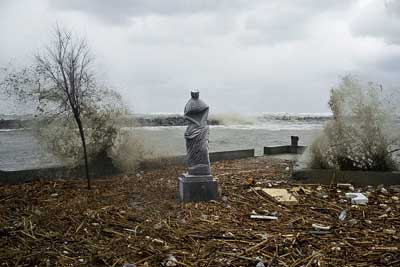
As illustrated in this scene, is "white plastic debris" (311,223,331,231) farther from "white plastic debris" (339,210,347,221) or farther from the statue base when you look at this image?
the statue base

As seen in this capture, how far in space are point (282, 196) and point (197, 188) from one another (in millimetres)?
1532

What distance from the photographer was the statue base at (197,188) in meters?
7.32

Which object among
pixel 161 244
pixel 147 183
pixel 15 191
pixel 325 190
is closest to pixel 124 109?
pixel 147 183

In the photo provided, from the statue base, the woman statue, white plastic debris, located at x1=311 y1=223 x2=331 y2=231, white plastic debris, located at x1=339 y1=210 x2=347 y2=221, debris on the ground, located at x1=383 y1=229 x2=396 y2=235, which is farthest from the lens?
the woman statue

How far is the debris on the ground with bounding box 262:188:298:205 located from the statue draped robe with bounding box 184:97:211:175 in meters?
1.21

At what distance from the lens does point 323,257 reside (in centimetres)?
454

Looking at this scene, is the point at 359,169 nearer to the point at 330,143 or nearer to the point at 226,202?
the point at 330,143

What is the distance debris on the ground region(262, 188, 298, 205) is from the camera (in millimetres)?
7134

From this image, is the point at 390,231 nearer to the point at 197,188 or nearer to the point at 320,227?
the point at 320,227

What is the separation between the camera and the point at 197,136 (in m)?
7.68

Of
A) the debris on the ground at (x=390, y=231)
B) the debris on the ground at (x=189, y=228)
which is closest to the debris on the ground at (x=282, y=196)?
the debris on the ground at (x=189, y=228)

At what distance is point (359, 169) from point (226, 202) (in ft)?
13.5

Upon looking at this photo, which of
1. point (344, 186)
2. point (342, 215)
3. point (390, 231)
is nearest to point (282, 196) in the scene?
point (342, 215)

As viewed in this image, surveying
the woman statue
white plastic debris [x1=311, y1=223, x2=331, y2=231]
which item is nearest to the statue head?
the woman statue
